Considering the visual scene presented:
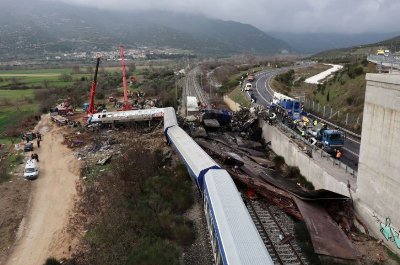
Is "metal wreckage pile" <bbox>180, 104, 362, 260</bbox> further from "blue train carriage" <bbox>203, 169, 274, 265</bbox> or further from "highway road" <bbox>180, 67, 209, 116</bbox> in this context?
"highway road" <bbox>180, 67, 209, 116</bbox>

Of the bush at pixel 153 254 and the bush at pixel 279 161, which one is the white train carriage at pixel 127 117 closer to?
the bush at pixel 279 161

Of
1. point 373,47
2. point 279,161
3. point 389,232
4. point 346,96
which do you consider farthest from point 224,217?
point 373,47

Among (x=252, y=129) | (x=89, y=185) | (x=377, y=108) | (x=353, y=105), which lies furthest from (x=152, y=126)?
(x=377, y=108)

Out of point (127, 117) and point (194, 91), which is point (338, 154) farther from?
point (194, 91)

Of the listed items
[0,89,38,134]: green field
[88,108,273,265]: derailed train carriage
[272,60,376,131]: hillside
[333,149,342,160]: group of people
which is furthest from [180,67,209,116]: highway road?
[88,108,273,265]: derailed train carriage

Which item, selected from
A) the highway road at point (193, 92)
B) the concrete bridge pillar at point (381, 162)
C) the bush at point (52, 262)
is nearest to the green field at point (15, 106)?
the highway road at point (193, 92)
